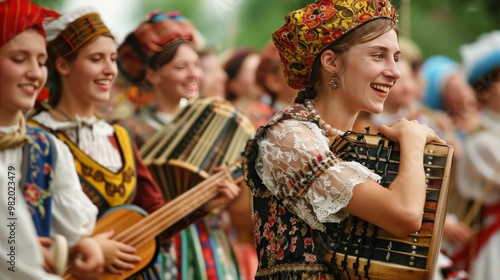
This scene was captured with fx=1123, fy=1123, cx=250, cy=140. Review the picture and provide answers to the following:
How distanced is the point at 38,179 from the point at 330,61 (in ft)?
3.84

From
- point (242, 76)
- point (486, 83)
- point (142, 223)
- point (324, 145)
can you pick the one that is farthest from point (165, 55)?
point (486, 83)

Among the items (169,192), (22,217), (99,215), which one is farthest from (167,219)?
(22,217)

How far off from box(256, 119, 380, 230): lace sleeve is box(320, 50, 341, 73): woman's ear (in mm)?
274

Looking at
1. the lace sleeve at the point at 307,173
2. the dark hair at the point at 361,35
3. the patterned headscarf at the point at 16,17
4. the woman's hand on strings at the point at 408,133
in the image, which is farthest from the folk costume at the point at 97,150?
the woman's hand on strings at the point at 408,133

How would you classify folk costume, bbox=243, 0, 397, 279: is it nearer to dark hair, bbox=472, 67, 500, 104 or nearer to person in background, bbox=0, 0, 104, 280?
person in background, bbox=0, 0, 104, 280

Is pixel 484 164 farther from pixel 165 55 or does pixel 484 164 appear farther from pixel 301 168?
pixel 301 168

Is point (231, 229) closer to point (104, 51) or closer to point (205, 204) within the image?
point (205, 204)

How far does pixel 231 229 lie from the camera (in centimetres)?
759

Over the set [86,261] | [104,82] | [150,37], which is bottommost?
[86,261]

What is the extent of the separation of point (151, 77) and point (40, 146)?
1.82 meters

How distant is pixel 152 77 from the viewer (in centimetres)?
593

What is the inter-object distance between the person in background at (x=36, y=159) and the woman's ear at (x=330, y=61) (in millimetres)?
1038

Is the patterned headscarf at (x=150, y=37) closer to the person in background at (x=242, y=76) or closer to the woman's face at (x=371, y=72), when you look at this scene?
the woman's face at (x=371, y=72)

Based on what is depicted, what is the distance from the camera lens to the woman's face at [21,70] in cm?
393
